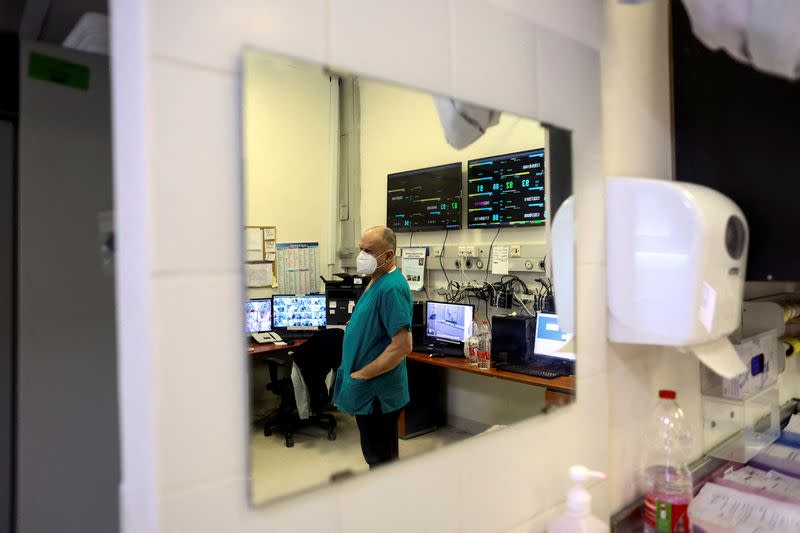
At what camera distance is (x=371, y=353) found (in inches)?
50.1

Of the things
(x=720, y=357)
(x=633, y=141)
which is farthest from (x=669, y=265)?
(x=633, y=141)

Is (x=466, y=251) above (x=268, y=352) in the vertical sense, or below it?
above

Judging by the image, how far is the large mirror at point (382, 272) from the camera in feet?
2.82

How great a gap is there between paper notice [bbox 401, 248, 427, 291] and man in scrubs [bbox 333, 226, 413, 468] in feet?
0.39

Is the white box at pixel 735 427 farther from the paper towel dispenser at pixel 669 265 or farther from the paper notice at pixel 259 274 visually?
the paper notice at pixel 259 274

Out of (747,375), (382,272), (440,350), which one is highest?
(382,272)

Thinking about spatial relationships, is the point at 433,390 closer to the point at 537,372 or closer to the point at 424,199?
the point at 537,372

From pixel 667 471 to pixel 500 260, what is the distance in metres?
0.85

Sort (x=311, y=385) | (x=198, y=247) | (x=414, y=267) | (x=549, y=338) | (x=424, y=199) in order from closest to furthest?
(x=198, y=247)
(x=311, y=385)
(x=549, y=338)
(x=414, y=267)
(x=424, y=199)

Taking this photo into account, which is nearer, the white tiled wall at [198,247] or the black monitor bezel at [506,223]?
the white tiled wall at [198,247]

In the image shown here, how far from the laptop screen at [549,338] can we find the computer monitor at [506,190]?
28 centimetres

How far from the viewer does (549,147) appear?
1.27 meters

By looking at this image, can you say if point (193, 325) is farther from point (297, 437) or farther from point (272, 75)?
point (272, 75)

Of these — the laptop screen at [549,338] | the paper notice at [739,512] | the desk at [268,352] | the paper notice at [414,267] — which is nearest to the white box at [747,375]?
the paper notice at [739,512]
